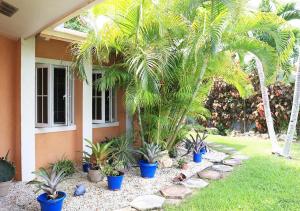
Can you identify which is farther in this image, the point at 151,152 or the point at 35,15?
the point at 151,152

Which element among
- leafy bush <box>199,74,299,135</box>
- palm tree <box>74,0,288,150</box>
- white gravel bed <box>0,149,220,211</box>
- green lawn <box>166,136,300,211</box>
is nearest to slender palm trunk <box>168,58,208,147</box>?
palm tree <box>74,0,288,150</box>

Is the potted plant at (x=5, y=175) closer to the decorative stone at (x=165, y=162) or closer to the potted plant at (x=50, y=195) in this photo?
the potted plant at (x=50, y=195)

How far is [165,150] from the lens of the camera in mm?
8320

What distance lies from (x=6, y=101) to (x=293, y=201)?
6.06 meters

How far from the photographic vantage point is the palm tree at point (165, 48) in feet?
22.0

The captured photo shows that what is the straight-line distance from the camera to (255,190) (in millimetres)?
6555

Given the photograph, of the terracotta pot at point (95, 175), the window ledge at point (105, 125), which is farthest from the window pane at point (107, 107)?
the terracotta pot at point (95, 175)

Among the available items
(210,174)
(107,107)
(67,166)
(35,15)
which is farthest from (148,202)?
(107,107)

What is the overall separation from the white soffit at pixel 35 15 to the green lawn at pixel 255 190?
363cm

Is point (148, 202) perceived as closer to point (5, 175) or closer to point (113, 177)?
point (113, 177)

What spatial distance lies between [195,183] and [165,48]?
304 centimetres

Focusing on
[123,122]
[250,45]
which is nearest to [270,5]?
[250,45]

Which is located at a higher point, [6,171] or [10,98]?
[10,98]

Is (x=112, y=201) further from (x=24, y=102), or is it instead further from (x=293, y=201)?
(x=293, y=201)
